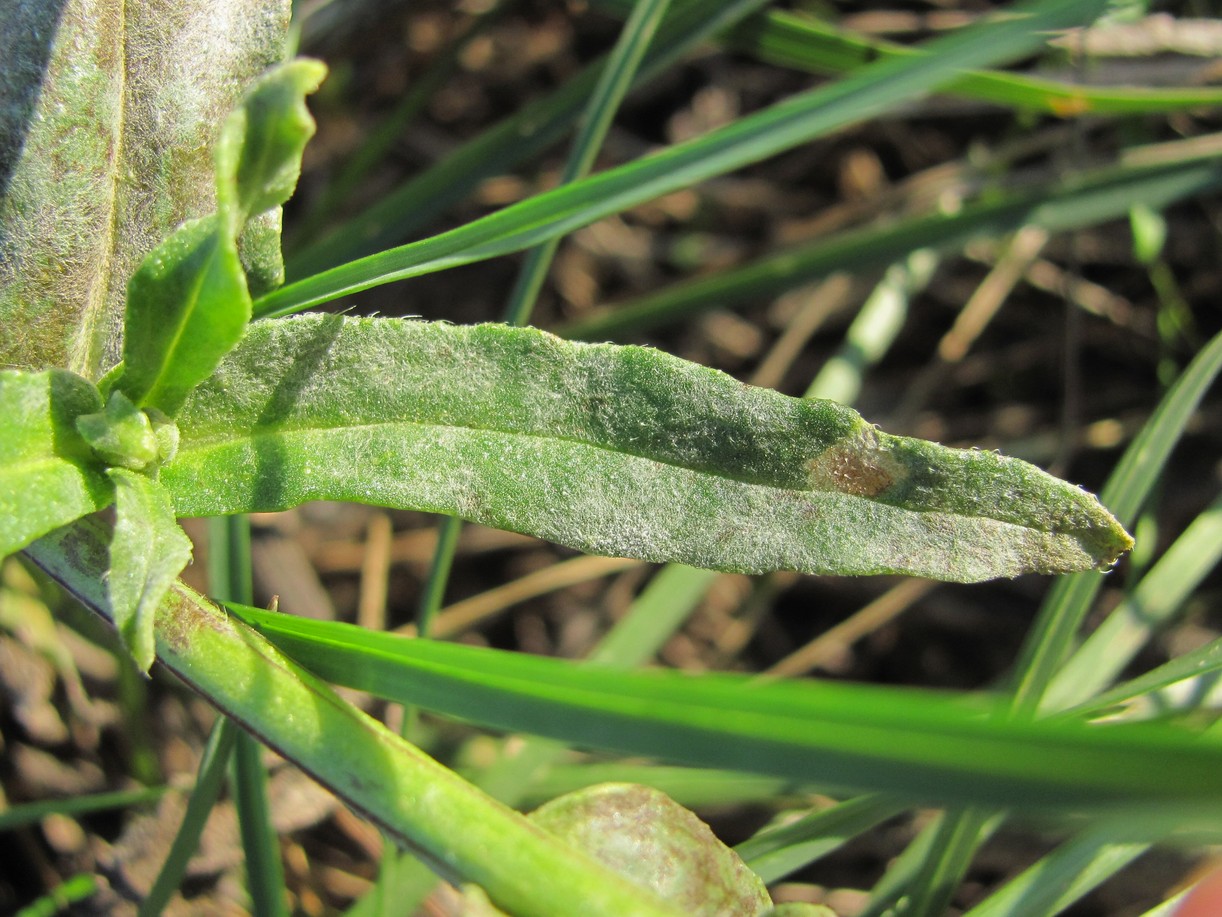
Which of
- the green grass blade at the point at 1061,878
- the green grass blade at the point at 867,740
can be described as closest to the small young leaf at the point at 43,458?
the green grass blade at the point at 867,740

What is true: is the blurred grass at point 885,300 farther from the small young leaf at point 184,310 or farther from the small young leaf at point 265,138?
the small young leaf at point 265,138

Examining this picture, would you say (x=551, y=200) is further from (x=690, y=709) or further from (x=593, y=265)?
(x=593, y=265)

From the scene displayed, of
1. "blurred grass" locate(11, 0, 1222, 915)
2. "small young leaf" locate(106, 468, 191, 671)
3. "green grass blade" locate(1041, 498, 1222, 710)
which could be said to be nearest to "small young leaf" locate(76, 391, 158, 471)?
"small young leaf" locate(106, 468, 191, 671)

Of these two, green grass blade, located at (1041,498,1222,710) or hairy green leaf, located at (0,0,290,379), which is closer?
hairy green leaf, located at (0,0,290,379)

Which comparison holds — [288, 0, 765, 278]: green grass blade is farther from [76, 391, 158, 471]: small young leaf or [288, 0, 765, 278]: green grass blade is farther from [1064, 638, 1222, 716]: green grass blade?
[1064, 638, 1222, 716]: green grass blade

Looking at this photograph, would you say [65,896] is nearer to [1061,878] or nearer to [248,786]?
[248,786]

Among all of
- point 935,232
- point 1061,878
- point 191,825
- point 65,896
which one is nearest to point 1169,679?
point 1061,878
